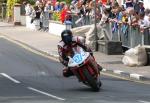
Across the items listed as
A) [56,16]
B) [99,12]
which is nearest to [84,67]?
[99,12]

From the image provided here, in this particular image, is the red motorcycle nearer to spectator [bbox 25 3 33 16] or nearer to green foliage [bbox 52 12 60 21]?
green foliage [bbox 52 12 60 21]

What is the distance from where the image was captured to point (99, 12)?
31500 mm

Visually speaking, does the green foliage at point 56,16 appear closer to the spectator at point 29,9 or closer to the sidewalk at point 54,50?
the sidewalk at point 54,50

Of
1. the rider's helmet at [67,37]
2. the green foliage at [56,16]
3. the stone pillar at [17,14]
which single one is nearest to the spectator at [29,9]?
the stone pillar at [17,14]

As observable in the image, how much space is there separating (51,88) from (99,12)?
14261mm

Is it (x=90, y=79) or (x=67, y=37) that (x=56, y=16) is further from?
(x=90, y=79)

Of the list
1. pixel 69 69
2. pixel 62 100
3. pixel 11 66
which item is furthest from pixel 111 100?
pixel 11 66

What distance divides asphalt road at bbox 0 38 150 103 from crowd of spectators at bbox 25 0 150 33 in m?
3.82

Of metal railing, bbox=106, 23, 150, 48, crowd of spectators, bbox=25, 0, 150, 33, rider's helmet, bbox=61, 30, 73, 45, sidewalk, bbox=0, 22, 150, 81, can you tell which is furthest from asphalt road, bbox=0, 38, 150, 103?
crowd of spectators, bbox=25, 0, 150, 33

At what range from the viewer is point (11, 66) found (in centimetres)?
2412

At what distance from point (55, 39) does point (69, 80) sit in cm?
1674

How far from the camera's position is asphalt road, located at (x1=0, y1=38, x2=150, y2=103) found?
1532 cm

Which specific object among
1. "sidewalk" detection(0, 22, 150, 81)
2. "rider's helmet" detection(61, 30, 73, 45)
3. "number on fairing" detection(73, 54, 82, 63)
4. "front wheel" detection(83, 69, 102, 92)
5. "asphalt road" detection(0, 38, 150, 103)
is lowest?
"sidewalk" detection(0, 22, 150, 81)

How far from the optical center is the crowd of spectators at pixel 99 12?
26344 millimetres
